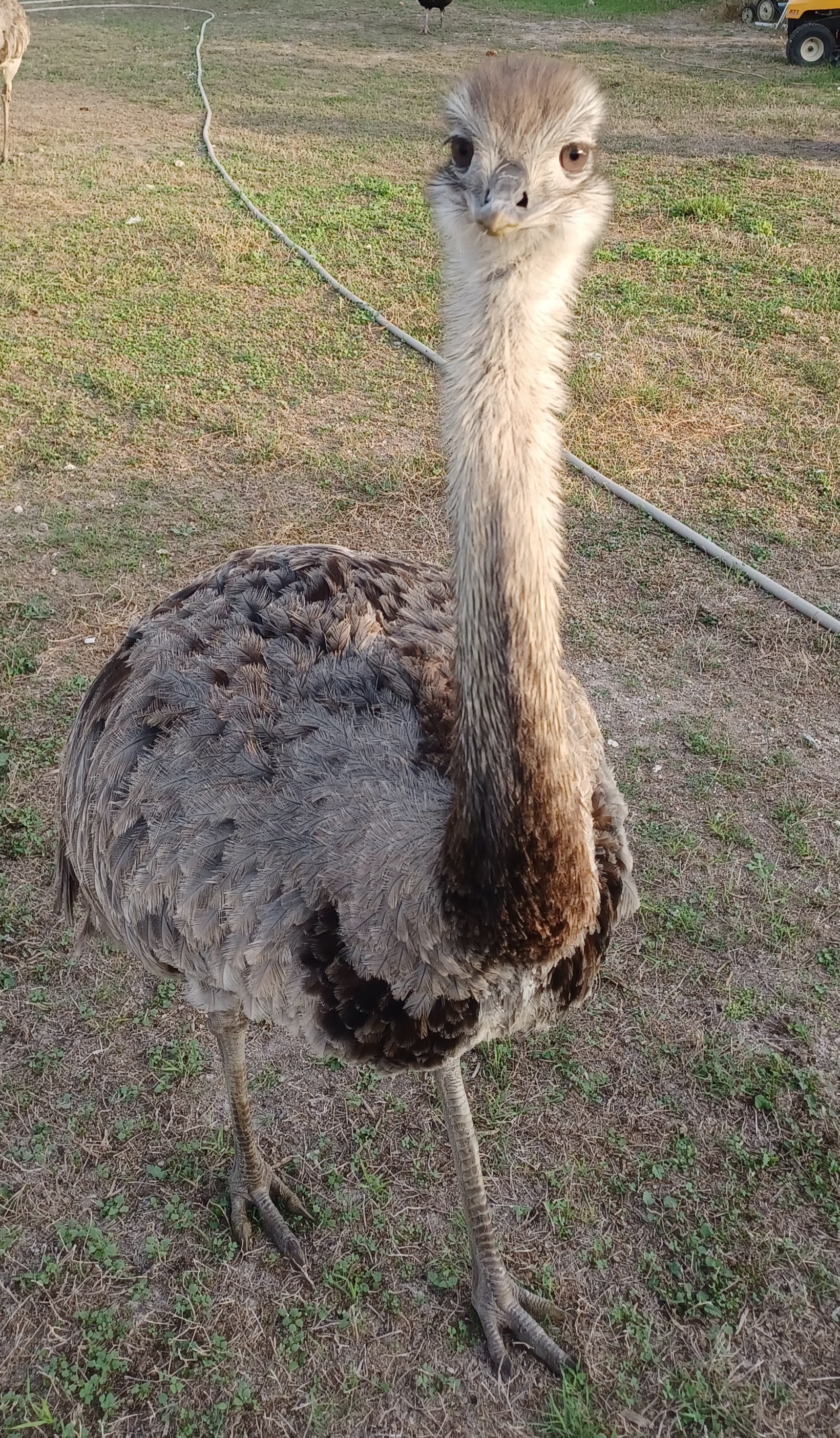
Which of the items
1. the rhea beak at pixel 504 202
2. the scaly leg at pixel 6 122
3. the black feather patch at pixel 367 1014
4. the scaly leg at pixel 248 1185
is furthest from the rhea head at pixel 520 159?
the scaly leg at pixel 6 122

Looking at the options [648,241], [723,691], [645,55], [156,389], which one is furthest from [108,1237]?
[645,55]

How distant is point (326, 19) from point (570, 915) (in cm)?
1854

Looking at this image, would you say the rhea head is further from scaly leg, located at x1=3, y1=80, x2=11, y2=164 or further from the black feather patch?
scaly leg, located at x1=3, y1=80, x2=11, y2=164

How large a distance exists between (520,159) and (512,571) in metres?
0.58

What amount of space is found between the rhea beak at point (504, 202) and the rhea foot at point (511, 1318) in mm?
2177

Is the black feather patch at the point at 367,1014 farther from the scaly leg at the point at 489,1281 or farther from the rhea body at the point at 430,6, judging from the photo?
the rhea body at the point at 430,6

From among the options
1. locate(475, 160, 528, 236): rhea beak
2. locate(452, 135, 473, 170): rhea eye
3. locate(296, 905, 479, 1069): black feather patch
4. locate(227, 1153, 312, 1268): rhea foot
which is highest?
locate(452, 135, 473, 170): rhea eye

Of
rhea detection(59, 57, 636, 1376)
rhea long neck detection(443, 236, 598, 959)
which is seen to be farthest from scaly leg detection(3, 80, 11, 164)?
rhea long neck detection(443, 236, 598, 959)

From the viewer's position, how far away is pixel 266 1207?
277 cm

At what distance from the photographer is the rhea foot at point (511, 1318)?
251 centimetres

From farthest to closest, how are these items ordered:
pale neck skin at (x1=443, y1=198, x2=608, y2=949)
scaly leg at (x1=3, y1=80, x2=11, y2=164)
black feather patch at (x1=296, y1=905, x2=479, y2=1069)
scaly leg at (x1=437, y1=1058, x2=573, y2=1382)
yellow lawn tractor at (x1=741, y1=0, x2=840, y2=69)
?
yellow lawn tractor at (x1=741, y1=0, x2=840, y2=69)
scaly leg at (x1=3, y1=80, x2=11, y2=164)
scaly leg at (x1=437, y1=1058, x2=573, y2=1382)
black feather patch at (x1=296, y1=905, x2=479, y2=1069)
pale neck skin at (x1=443, y1=198, x2=608, y2=949)

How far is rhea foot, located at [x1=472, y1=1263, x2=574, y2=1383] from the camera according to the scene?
251 cm

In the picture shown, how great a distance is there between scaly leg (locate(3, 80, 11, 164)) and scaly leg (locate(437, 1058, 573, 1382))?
31.5 feet

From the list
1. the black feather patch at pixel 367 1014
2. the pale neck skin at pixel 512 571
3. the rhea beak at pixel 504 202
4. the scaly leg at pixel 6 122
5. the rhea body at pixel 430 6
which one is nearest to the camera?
the rhea beak at pixel 504 202
